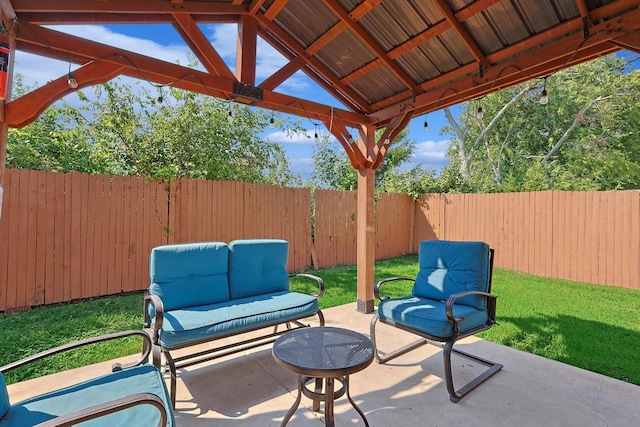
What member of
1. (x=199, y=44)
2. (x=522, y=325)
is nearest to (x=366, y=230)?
(x=522, y=325)

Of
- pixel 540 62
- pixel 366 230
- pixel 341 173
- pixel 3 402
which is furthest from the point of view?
pixel 341 173

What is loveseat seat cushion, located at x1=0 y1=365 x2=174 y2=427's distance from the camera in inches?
54.1

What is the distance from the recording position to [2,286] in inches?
149

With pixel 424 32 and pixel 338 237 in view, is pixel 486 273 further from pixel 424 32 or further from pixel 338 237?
pixel 338 237

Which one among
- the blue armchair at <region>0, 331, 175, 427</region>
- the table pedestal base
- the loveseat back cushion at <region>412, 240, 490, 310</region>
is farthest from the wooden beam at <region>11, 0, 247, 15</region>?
the loveseat back cushion at <region>412, 240, 490, 310</region>

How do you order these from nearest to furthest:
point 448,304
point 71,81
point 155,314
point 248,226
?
point 155,314, point 71,81, point 448,304, point 248,226

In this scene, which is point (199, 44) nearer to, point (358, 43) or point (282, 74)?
point (282, 74)

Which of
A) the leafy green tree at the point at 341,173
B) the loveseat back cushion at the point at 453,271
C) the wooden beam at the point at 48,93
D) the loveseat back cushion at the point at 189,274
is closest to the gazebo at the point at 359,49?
the wooden beam at the point at 48,93

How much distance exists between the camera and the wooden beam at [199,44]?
2.92 metres

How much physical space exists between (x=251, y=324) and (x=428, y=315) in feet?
4.82

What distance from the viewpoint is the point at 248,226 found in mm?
5883

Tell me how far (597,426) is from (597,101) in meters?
13.4

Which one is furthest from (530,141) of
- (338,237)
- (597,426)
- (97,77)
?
(97,77)

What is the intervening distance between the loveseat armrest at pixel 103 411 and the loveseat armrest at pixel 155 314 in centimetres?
96
